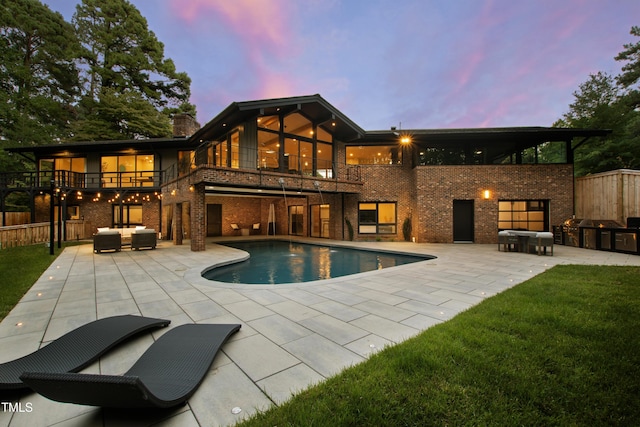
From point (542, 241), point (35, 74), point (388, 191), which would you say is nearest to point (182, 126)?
point (388, 191)

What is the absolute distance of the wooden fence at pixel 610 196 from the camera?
32.8 ft

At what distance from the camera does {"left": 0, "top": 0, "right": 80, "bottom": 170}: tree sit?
18.2m

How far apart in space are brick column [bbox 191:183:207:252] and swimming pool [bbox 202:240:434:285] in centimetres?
214

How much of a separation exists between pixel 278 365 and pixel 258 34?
20094mm

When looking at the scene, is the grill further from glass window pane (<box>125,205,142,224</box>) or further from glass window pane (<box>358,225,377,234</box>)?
glass window pane (<box>125,205,142,224</box>)

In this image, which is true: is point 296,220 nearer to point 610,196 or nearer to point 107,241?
point 107,241

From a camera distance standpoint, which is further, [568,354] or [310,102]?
[310,102]

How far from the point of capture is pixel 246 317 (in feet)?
11.2

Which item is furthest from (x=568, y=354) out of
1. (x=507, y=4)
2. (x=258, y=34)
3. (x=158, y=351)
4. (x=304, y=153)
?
(x=258, y=34)

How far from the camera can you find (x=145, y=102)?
813 inches

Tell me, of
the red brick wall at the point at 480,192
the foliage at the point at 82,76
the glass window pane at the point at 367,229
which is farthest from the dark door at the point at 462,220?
the foliage at the point at 82,76

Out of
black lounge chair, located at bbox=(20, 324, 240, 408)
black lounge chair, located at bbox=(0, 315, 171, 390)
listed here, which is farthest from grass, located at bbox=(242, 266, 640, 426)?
black lounge chair, located at bbox=(0, 315, 171, 390)

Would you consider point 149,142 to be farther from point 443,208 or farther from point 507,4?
point 507,4

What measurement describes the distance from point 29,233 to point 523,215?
22.3m
